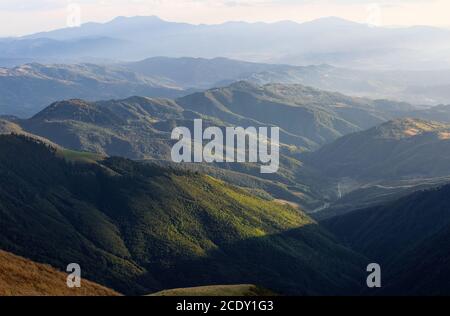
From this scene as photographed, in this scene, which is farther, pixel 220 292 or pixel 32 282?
pixel 32 282

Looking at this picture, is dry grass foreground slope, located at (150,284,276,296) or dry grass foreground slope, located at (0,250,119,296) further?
dry grass foreground slope, located at (150,284,276,296)

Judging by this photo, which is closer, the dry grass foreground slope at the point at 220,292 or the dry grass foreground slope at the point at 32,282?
the dry grass foreground slope at the point at 32,282
